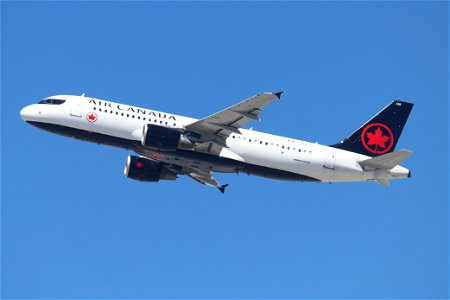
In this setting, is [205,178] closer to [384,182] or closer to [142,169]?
[142,169]

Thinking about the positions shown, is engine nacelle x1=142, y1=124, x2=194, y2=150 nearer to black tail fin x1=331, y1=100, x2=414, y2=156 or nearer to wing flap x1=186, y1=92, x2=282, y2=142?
wing flap x1=186, y1=92, x2=282, y2=142

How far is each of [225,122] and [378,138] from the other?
45.0 feet

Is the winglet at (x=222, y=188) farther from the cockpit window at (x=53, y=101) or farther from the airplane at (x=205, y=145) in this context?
the cockpit window at (x=53, y=101)

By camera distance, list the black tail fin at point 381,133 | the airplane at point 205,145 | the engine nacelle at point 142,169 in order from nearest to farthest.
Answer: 1. the airplane at point 205,145
2. the engine nacelle at point 142,169
3. the black tail fin at point 381,133

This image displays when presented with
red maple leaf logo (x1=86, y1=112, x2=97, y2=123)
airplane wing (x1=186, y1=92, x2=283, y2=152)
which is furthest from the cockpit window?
airplane wing (x1=186, y1=92, x2=283, y2=152)

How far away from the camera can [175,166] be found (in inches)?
2442

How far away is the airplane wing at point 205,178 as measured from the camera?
207ft

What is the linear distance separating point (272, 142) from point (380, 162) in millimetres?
8001

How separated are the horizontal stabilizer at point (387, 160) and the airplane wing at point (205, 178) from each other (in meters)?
11.4

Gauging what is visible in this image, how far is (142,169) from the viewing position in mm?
61844

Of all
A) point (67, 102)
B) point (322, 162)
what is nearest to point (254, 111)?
point (322, 162)

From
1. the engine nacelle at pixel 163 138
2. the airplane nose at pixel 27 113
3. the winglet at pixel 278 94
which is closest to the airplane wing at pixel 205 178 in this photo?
the engine nacelle at pixel 163 138

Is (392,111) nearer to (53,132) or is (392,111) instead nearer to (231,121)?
(231,121)

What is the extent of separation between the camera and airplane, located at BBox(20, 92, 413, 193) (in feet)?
186
